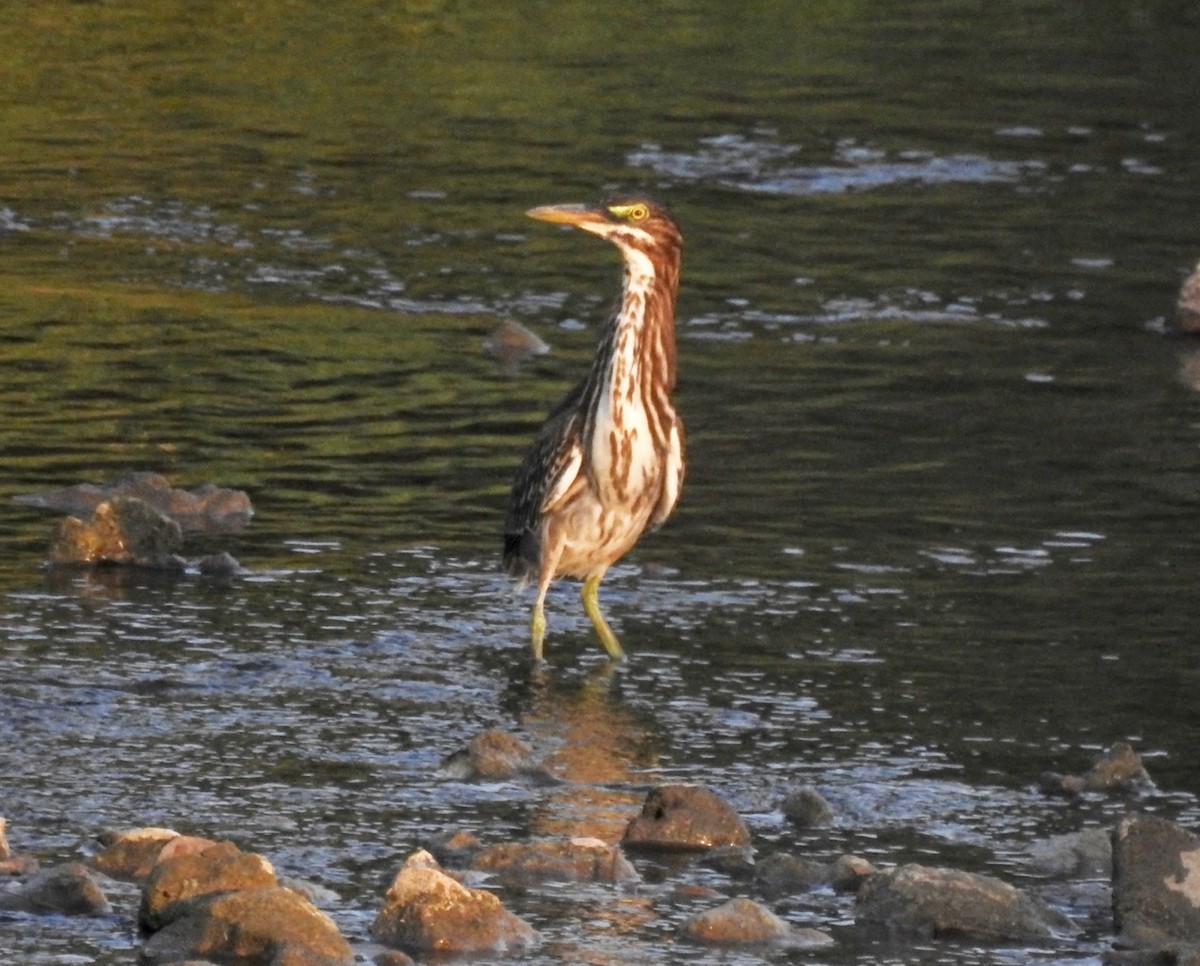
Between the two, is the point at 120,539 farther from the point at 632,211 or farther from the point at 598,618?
the point at 632,211

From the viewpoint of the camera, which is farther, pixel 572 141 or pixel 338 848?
pixel 572 141

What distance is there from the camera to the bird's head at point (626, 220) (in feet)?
28.1

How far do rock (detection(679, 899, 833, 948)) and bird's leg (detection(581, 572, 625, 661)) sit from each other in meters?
2.68

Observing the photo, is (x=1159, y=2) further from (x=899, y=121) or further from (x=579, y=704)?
(x=579, y=704)

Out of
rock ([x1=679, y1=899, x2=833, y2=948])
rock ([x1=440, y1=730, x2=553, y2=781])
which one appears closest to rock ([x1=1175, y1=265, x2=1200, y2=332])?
rock ([x1=440, y1=730, x2=553, y2=781])

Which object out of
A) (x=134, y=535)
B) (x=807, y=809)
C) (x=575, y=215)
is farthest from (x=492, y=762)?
(x=134, y=535)

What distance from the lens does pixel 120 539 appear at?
925 centimetres

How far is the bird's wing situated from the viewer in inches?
346

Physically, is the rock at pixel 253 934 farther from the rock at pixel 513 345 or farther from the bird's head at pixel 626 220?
the rock at pixel 513 345

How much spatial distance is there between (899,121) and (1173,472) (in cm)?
986

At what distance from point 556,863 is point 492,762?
87 cm

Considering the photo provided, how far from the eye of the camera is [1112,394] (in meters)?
12.5

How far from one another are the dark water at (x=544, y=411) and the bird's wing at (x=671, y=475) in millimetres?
379

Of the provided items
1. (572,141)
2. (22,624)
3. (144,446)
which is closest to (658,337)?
(22,624)
